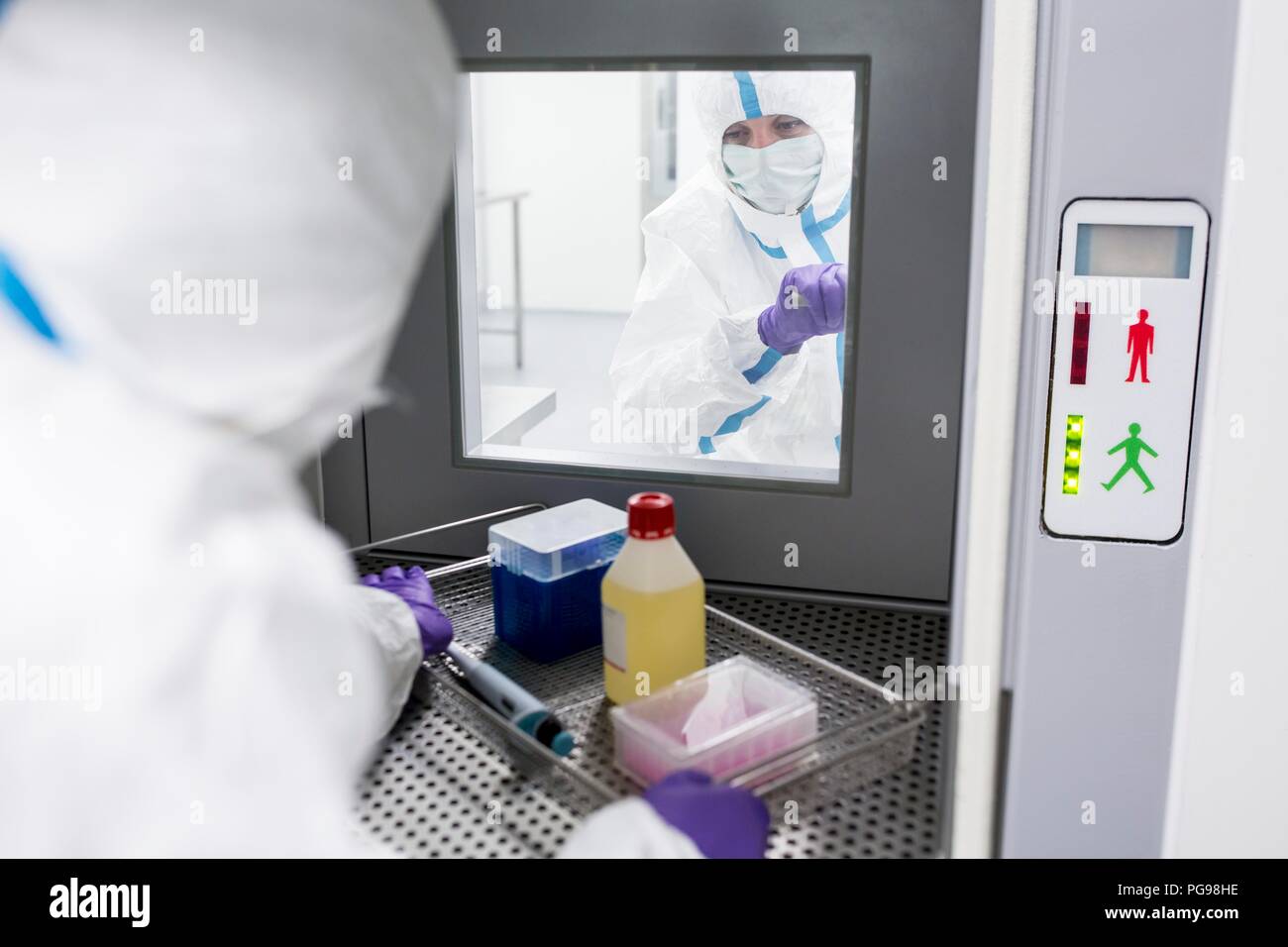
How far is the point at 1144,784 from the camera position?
0.81 meters

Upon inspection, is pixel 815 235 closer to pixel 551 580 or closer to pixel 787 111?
pixel 787 111

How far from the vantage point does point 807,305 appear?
1.38 meters

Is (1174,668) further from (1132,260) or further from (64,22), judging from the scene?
(64,22)

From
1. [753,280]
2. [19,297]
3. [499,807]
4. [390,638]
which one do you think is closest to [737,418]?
[753,280]

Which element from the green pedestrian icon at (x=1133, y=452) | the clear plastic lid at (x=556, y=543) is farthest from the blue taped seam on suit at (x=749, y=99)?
the green pedestrian icon at (x=1133, y=452)

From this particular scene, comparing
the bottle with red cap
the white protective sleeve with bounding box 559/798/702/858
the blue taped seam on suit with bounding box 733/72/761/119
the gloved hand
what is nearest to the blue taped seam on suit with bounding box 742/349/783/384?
the gloved hand

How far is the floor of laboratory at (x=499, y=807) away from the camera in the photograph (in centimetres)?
82

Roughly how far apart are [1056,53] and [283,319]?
28.2 inches

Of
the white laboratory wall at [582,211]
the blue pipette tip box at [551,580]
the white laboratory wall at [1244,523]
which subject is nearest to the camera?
the white laboratory wall at [1244,523]

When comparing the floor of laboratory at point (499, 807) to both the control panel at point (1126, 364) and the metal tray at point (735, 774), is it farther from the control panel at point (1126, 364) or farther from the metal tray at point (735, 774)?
the control panel at point (1126, 364)

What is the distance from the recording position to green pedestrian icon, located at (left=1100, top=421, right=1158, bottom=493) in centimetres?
76

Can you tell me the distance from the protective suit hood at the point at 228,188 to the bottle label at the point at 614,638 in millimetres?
374

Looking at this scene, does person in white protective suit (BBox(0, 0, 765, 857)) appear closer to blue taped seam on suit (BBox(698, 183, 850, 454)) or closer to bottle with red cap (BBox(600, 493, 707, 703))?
bottle with red cap (BBox(600, 493, 707, 703))

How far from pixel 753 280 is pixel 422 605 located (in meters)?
0.96
